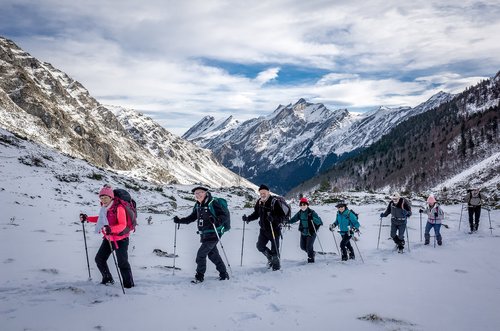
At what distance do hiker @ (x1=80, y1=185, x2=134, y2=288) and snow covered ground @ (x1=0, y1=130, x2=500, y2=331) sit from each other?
421mm

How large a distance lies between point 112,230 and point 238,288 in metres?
3.38

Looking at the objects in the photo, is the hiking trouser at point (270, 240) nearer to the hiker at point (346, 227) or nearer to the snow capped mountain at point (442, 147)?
the hiker at point (346, 227)

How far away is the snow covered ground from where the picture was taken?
6.71 m

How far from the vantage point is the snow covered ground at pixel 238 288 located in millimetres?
6707

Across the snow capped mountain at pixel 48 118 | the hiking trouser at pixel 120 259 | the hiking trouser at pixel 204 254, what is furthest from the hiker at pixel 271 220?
the snow capped mountain at pixel 48 118

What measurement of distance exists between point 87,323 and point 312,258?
790 centimetres

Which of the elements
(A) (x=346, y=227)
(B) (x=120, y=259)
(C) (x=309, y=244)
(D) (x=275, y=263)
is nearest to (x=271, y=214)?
(D) (x=275, y=263)

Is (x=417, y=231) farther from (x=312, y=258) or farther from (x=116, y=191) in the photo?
(x=116, y=191)

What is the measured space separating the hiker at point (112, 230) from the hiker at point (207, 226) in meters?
1.79

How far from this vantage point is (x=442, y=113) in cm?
18250

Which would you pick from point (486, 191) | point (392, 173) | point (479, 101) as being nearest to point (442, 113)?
point (479, 101)

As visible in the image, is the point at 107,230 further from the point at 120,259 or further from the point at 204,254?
the point at 204,254

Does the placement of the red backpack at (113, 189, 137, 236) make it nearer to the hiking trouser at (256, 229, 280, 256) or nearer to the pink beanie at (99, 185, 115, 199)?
the pink beanie at (99, 185, 115, 199)

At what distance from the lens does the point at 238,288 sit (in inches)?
353
